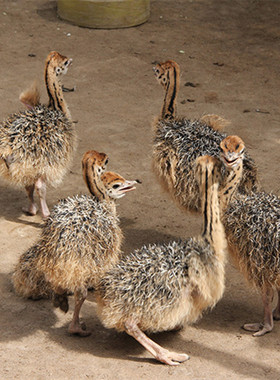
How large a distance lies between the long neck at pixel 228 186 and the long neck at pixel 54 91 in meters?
2.03

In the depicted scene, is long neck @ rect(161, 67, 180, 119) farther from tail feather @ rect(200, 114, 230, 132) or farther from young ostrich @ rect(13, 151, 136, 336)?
young ostrich @ rect(13, 151, 136, 336)

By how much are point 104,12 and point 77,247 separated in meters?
7.07

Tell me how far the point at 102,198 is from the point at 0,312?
47.0 inches

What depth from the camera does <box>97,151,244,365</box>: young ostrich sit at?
4.81 m

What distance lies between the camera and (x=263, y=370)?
482 cm

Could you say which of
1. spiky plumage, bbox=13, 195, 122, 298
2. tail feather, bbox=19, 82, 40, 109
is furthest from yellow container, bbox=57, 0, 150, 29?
spiky plumage, bbox=13, 195, 122, 298

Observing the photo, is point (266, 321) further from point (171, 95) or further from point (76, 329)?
point (171, 95)

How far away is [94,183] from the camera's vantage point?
5496 millimetres

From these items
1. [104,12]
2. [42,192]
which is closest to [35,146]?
[42,192]

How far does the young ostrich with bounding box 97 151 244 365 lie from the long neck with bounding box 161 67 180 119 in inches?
69.3

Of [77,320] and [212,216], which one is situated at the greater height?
[212,216]

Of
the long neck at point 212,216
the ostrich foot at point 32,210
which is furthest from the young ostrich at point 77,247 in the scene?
the ostrich foot at point 32,210

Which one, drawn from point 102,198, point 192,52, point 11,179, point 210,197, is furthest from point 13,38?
point 210,197

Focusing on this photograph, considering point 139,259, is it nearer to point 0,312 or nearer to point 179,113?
point 0,312
